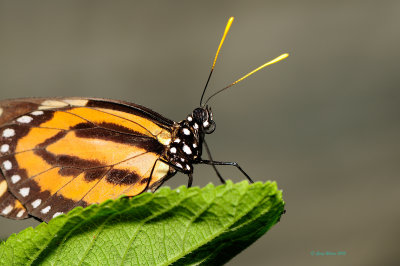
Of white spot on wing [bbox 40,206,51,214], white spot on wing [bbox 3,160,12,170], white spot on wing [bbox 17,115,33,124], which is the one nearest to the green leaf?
white spot on wing [bbox 40,206,51,214]

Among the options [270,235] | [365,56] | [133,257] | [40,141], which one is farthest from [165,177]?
[365,56]

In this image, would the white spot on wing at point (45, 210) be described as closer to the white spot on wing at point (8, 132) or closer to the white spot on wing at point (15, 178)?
the white spot on wing at point (15, 178)

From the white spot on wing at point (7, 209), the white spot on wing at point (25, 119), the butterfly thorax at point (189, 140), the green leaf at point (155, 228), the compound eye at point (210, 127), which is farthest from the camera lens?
the compound eye at point (210, 127)

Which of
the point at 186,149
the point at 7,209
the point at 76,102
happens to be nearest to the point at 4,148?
the point at 7,209

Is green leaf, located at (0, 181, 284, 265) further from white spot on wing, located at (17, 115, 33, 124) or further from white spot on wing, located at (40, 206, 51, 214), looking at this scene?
white spot on wing, located at (17, 115, 33, 124)

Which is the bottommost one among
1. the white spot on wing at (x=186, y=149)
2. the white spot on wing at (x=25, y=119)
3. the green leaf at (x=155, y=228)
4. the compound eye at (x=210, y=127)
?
the green leaf at (x=155, y=228)

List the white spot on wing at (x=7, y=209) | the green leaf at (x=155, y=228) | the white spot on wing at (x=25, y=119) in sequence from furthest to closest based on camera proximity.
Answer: the white spot on wing at (x=25, y=119), the white spot on wing at (x=7, y=209), the green leaf at (x=155, y=228)

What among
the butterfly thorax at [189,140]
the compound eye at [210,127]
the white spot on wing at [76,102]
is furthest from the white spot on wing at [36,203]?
the compound eye at [210,127]
